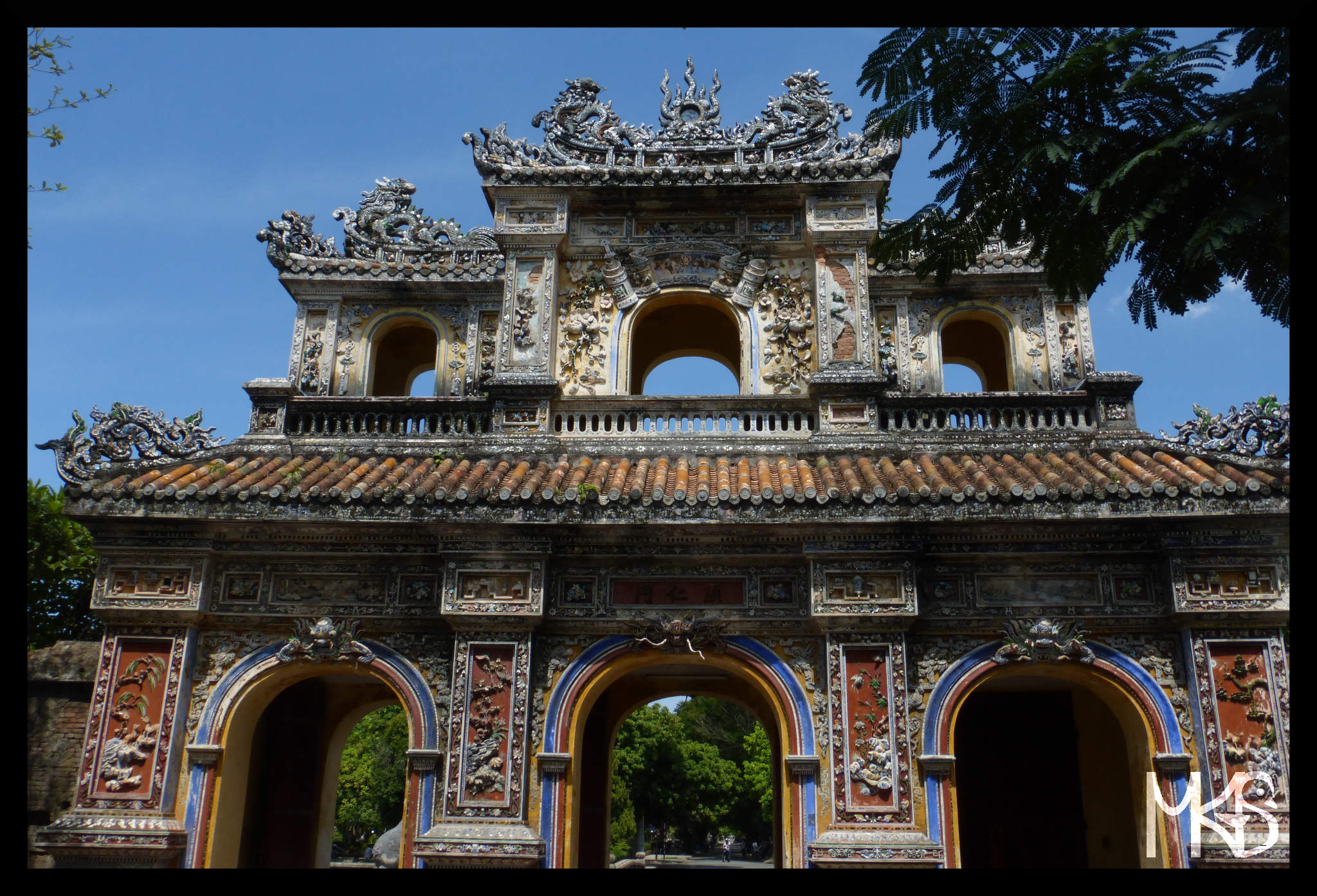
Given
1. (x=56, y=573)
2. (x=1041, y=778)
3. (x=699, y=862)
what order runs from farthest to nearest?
(x=699, y=862), (x=56, y=573), (x=1041, y=778)

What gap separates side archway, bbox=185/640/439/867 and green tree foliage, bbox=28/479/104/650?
1242 cm

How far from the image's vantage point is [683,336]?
15.4 metres

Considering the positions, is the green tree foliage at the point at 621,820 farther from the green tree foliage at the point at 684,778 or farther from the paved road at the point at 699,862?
the paved road at the point at 699,862

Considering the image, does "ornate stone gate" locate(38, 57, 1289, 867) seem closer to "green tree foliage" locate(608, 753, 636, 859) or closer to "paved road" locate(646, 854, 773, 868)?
"green tree foliage" locate(608, 753, 636, 859)

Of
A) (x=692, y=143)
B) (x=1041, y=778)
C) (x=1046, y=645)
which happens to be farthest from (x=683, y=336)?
(x=1041, y=778)

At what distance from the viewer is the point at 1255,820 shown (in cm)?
967

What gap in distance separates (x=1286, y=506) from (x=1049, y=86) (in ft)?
21.5

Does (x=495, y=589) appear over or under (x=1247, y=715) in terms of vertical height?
over

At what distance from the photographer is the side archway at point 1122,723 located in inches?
396

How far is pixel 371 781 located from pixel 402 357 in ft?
87.3

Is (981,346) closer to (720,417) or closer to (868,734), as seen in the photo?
(720,417)

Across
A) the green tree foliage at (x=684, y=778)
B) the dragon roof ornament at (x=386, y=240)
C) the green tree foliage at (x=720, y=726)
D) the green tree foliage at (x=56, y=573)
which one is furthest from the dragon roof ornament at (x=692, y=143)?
the green tree foliage at (x=720, y=726)
